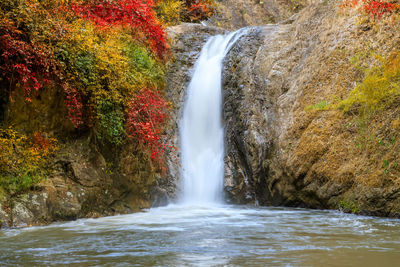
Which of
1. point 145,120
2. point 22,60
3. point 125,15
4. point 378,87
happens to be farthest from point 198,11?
point 22,60

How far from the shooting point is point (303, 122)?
7.99m

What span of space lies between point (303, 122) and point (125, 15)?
206 inches

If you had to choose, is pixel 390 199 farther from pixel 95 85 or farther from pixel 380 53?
pixel 95 85

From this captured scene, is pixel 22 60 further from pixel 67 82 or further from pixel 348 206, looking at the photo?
pixel 348 206

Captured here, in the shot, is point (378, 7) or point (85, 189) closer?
point (85, 189)

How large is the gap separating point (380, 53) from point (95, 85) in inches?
225

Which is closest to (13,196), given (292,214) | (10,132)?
(10,132)

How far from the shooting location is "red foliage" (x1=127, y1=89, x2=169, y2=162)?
7.23 m

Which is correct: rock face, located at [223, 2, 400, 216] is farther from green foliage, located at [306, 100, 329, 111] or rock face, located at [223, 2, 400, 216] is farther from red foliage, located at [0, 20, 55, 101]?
red foliage, located at [0, 20, 55, 101]

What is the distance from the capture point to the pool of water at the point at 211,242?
3064 mm

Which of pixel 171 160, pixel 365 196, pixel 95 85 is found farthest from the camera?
pixel 171 160

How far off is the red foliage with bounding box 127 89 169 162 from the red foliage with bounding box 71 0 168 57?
80.0 inches

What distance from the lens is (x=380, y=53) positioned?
7.17m

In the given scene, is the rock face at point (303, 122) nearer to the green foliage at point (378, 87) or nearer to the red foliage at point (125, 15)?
the green foliage at point (378, 87)
